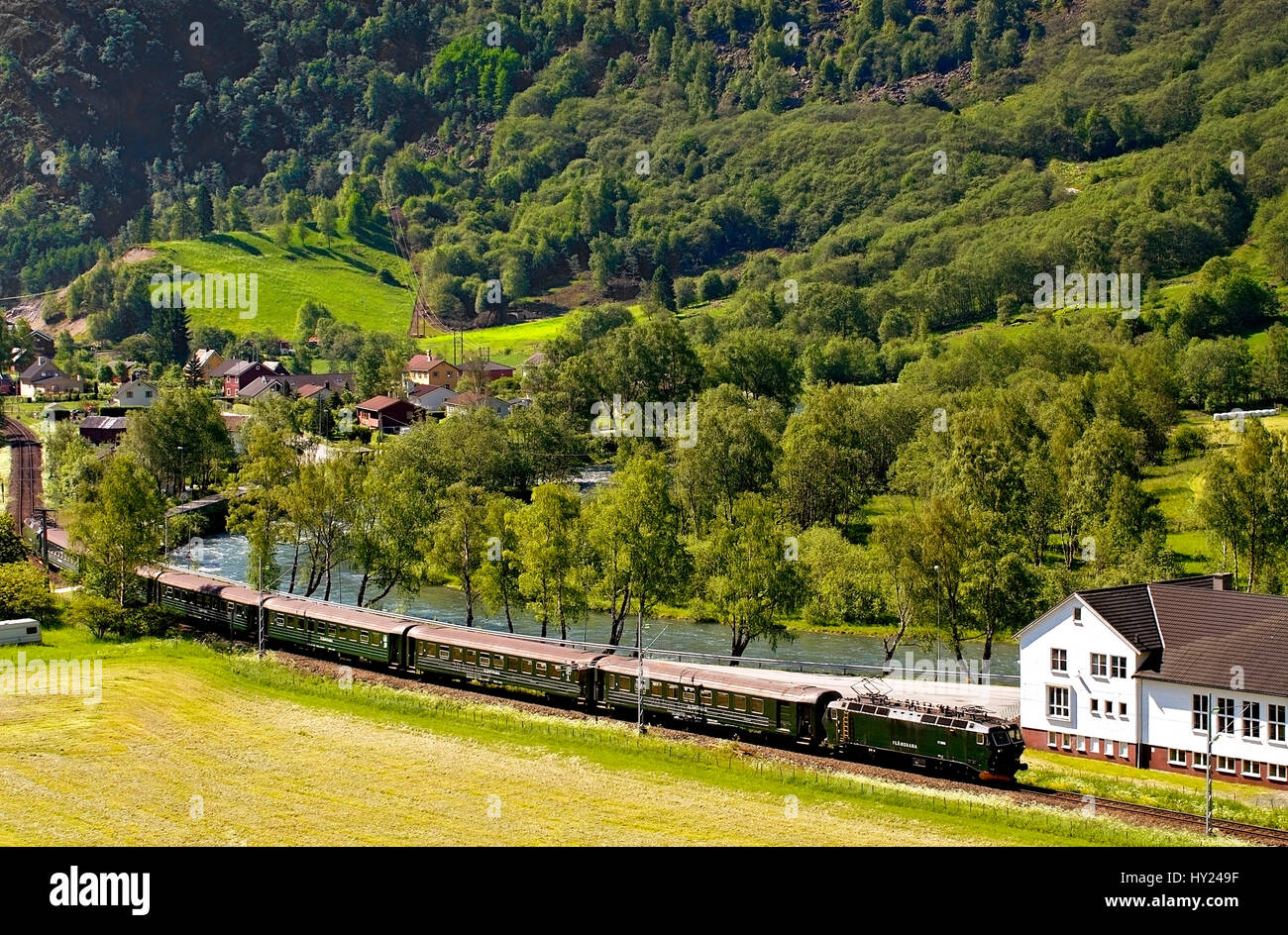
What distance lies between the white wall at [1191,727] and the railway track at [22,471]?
293 ft

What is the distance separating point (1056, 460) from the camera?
337ft

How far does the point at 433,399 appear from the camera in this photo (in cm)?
17162

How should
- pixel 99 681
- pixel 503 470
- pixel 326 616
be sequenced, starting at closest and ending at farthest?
pixel 99 681, pixel 326 616, pixel 503 470

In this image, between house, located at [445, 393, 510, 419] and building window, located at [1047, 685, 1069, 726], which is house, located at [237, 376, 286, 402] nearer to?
house, located at [445, 393, 510, 419]

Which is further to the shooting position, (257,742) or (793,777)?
(257,742)

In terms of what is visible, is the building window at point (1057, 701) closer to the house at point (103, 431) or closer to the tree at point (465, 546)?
the tree at point (465, 546)

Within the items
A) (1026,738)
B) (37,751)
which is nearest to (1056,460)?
(1026,738)

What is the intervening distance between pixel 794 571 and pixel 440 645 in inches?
857

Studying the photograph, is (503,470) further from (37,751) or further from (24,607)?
(37,751)

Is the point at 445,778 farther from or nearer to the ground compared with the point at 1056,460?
nearer to the ground

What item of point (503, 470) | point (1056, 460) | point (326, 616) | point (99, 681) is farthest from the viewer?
point (503, 470)

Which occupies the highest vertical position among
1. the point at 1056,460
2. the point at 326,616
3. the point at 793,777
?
the point at 1056,460

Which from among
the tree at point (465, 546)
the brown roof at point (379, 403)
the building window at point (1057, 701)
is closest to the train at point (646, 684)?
the building window at point (1057, 701)

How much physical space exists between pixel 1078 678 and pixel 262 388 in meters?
145
